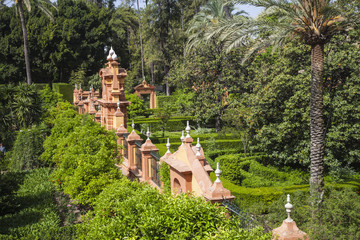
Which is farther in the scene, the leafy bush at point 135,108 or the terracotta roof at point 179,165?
the leafy bush at point 135,108

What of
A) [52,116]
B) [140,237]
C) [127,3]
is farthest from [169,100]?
[140,237]

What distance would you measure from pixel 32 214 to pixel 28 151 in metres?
8.92

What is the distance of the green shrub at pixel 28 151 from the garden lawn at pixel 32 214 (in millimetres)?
3042

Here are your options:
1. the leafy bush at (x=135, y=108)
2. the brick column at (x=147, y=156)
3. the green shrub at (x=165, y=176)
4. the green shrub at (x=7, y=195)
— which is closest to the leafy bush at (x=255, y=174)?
the brick column at (x=147, y=156)

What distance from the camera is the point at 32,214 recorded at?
39.5ft

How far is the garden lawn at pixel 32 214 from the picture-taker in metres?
9.42

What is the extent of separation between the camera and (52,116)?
26703 mm

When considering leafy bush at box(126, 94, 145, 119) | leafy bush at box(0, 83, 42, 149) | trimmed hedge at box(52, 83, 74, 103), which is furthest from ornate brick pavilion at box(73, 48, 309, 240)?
trimmed hedge at box(52, 83, 74, 103)

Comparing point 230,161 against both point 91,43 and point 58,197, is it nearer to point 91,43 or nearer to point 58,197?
point 58,197

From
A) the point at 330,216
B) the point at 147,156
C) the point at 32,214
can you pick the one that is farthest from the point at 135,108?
the point at 330,216

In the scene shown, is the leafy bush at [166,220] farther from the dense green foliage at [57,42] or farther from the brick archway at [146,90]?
the dense green foliage at [57,42]

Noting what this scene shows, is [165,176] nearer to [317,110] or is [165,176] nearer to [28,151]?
[317,110]

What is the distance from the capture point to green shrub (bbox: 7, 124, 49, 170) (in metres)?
20.1

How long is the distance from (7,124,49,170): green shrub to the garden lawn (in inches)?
120
